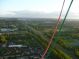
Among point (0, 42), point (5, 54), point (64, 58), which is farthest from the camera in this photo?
point (0, 42)

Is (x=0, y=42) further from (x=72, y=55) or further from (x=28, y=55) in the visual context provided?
(x=72, y=55)

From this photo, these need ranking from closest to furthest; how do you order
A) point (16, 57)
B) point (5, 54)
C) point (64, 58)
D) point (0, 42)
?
point (64, 58) → point (16, 57) → point (5, 54) → point (0, 42)

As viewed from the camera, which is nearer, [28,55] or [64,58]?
[64,58]

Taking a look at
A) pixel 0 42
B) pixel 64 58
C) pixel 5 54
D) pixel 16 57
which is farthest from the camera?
pixel 0 42

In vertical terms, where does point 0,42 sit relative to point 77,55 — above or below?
below

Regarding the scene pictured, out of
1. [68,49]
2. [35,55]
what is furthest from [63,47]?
[35,55]

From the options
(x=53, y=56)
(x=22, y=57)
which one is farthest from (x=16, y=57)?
(x=53, y=56)

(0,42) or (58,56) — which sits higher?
(58,56)

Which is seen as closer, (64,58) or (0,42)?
(64,58)

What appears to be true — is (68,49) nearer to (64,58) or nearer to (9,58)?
(64,58)
